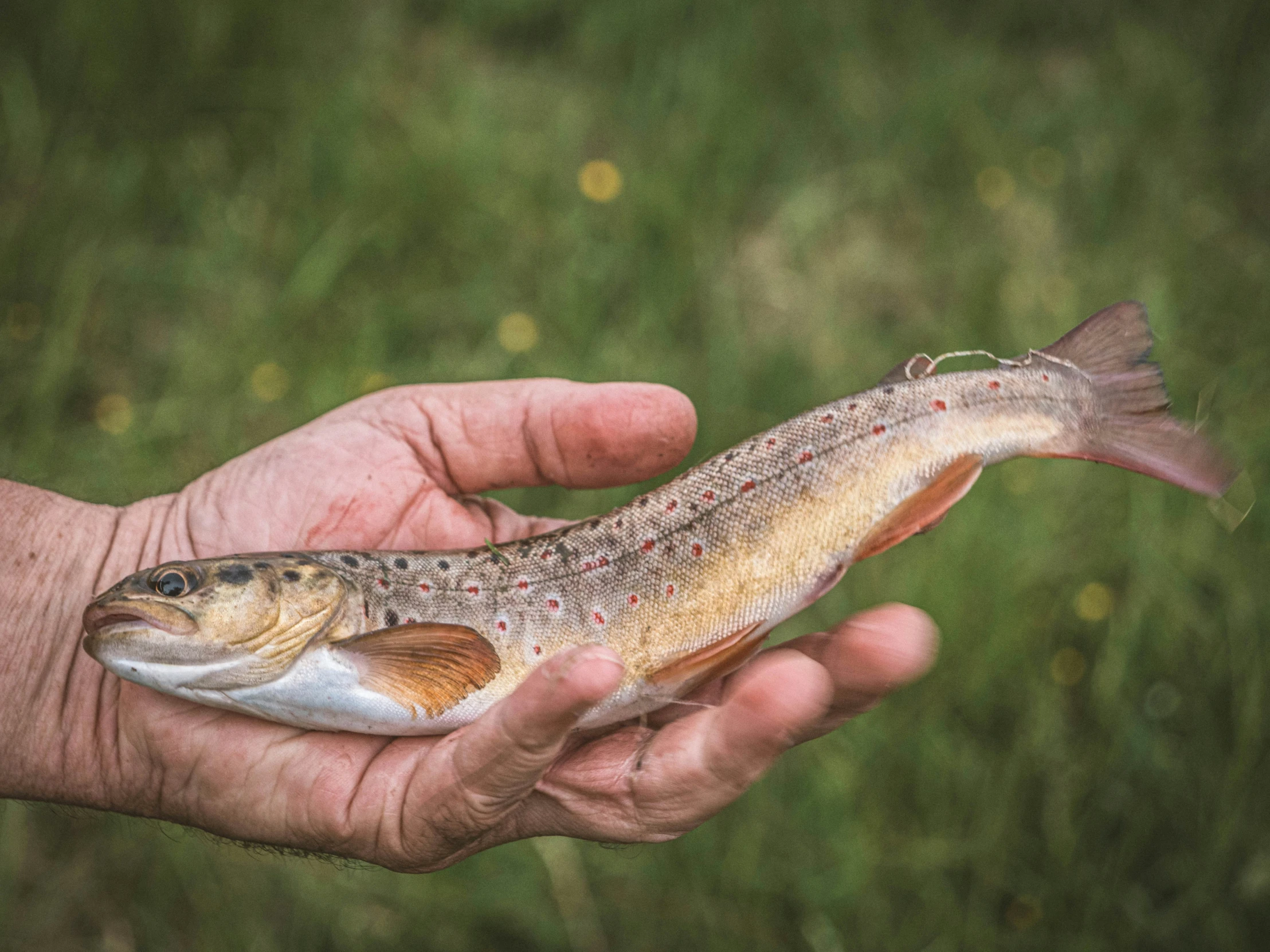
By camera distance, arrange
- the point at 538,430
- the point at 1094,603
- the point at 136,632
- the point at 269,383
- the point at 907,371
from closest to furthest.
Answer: the point at 136,632, the point at 907,371, the point at 538,430, the point at 1094,603, the point at 269,383

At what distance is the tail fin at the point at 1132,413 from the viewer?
2.83m

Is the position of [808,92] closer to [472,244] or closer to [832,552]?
[472,244]

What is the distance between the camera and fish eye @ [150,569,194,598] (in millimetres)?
2703

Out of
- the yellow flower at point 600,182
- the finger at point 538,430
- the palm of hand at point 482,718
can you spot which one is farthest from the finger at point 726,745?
the yellow flower at point 600,182

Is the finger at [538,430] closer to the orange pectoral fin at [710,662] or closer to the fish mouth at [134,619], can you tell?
the orange pectoral fin at [710,662]

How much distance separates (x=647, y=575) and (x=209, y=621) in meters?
1.25

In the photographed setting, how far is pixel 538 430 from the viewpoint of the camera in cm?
340

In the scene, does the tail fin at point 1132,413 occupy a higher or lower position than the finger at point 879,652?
higher

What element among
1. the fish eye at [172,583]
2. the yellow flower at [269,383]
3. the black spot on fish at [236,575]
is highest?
the yellow flower at [269,383]

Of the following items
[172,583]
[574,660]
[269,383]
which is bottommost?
[574,660]

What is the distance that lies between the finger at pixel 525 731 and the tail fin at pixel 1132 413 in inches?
63.9

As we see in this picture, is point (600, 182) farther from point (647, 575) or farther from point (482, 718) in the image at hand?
point (482, 718)

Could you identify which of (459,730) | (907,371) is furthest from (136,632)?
(907,371)

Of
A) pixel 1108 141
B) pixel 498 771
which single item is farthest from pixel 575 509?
pixel 1108 141
